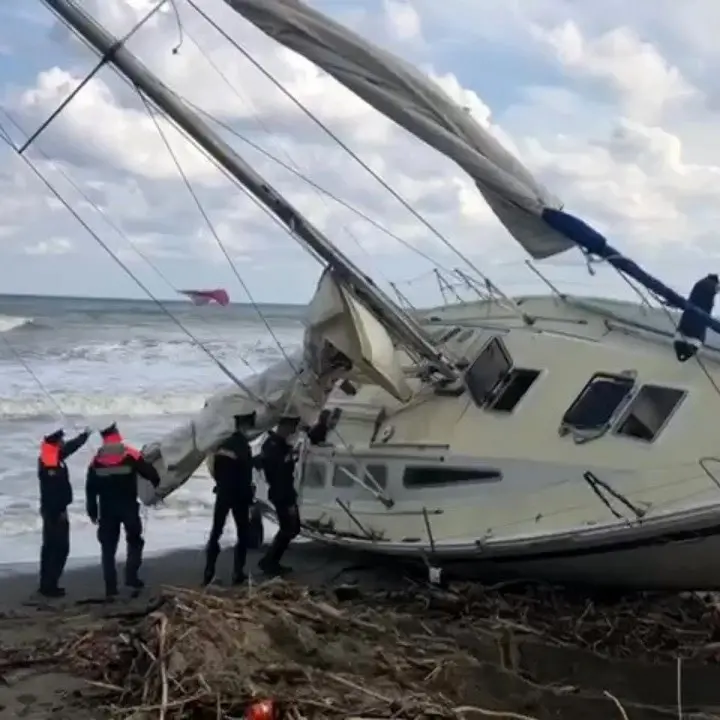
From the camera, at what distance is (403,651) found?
8.35 metres

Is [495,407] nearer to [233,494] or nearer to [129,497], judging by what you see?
[233,494]

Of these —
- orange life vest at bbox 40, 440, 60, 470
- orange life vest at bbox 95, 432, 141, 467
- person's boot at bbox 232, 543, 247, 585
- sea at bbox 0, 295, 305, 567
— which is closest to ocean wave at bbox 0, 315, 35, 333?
sea at bbox 0, 295, 305, 567

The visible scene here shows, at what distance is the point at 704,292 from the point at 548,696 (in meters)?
4.46

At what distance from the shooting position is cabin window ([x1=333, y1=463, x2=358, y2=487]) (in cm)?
1241

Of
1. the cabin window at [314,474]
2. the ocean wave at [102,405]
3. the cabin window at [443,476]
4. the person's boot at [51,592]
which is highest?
the cabin window at [443,476]

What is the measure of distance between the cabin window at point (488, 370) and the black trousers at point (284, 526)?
7.51ft

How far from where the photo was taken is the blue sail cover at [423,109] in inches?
419

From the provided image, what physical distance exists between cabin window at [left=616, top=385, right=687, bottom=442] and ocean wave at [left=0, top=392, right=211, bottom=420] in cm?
2010

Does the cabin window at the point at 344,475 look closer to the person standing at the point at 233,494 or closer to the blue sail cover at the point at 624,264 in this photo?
the person standing at the point at 233,494

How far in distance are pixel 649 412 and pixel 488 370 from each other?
2.29 metres

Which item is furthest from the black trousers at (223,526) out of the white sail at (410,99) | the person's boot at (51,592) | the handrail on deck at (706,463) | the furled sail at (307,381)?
the handrail on deck at (706,463)

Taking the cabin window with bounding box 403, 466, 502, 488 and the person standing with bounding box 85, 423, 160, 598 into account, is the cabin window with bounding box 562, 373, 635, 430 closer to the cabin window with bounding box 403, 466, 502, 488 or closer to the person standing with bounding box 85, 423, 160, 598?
the cabin window with bounding box 403, 466, 502, 488

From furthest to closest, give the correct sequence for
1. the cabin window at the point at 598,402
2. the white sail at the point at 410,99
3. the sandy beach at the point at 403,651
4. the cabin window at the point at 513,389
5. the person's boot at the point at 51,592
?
the person's boot at the point at 51,592 → the cabin window at the point at 513,389 → the white sail at the point at 410,99 → the cabin window at the point at 598,402 → the sandy beach at the point at 403,651

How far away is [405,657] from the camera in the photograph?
8.09 meters
